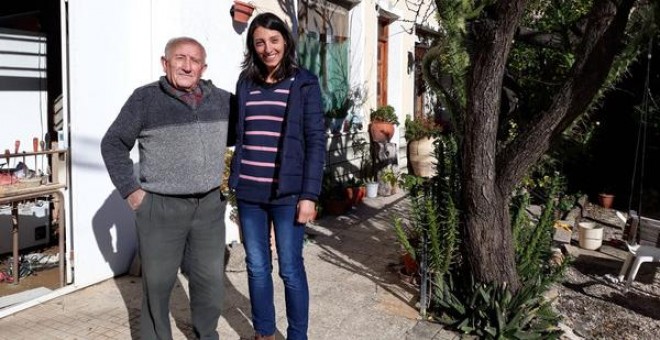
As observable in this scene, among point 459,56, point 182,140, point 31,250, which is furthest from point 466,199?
point 31,250

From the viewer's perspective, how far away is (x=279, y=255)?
8.91 ft

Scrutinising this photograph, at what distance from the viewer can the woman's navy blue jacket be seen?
262cm

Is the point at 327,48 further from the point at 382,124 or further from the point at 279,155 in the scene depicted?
the point at 279,155

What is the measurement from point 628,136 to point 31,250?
8158 mm

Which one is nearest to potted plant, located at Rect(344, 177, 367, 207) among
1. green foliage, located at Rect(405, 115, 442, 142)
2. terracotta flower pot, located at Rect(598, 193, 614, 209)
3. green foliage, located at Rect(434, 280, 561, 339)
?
green foliage, located at Rect(405, 115, 442, 142)

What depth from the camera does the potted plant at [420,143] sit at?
9.07m

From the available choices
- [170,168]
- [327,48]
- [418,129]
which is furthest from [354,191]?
[170,168]

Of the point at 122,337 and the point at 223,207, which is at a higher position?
the point at 223,207

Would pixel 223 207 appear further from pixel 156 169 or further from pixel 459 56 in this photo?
pixel 459 56

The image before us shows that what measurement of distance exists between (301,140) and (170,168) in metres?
0.65

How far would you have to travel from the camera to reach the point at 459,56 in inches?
124

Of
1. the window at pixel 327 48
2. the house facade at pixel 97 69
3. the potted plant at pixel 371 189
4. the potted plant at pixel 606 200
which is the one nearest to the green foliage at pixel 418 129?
the potted plant at pixel 371 189

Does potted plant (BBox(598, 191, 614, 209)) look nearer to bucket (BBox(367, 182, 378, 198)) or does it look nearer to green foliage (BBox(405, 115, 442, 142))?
green foliage (BBox(405, 115, 442, 142))

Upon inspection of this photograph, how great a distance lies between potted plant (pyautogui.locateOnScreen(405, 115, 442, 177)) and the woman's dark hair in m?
6.51
